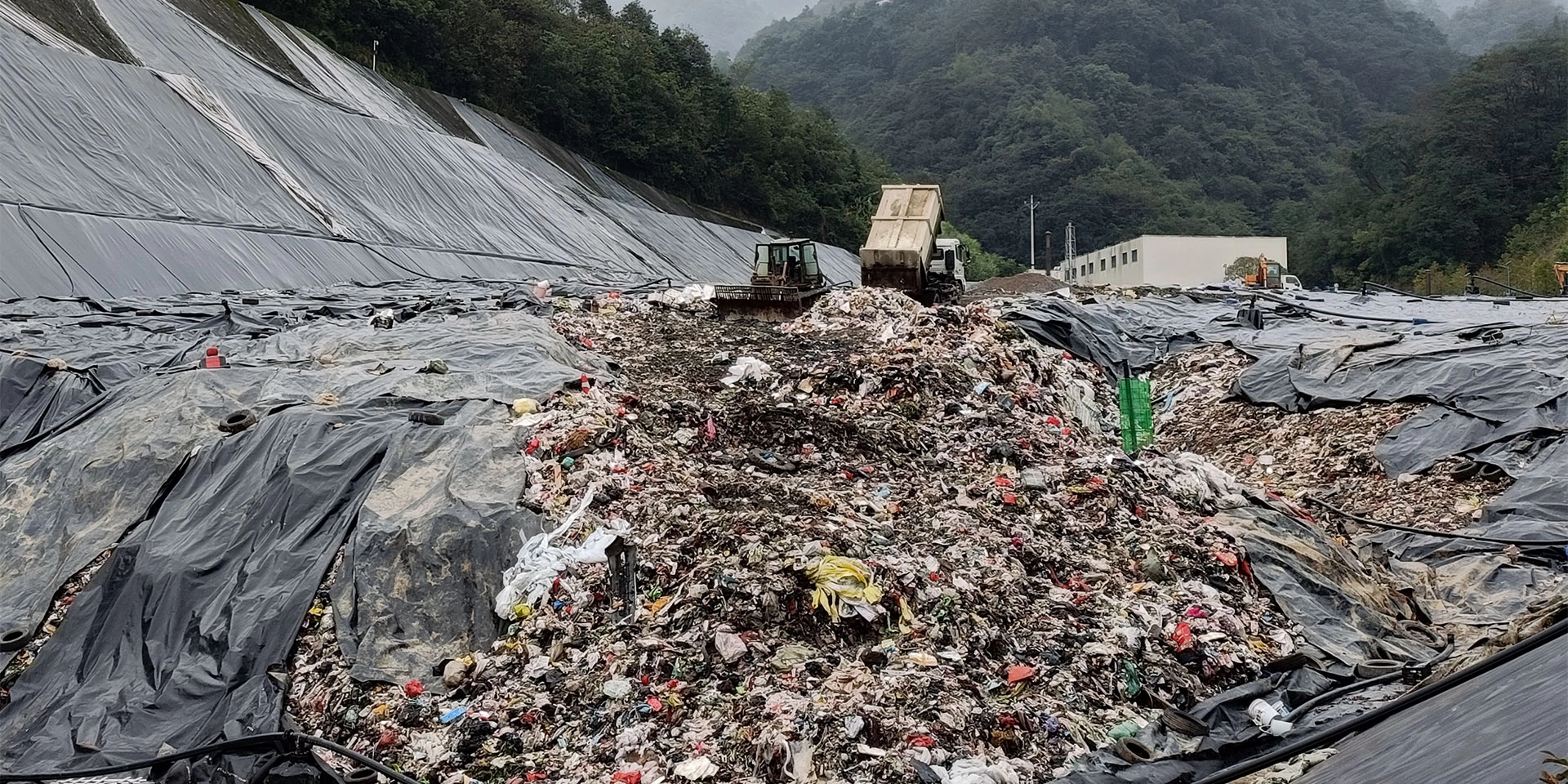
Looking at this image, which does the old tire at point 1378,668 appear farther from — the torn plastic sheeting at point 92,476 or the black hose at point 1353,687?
the torn plastic sheeting at point 92,476

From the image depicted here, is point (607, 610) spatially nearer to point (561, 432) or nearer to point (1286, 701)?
point (561, 432)

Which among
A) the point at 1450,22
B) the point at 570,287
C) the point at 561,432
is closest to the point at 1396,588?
the point at 561,432

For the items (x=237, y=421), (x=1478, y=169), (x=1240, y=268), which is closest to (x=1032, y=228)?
(x=1240, y=268)

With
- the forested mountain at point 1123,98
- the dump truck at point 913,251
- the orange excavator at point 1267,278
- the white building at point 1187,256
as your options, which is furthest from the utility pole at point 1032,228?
the dump truck at point 913,251

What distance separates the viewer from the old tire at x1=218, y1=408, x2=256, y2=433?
820cm

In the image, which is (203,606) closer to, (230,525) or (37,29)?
(230,525)

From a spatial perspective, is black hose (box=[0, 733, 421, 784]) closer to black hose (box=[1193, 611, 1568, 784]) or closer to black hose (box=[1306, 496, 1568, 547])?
black hose (box=[1193, 611, 1568, 784])

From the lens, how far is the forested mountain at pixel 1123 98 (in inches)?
2884

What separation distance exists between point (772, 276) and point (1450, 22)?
124650mm

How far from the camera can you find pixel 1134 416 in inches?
465

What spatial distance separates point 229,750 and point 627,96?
41.8 meters

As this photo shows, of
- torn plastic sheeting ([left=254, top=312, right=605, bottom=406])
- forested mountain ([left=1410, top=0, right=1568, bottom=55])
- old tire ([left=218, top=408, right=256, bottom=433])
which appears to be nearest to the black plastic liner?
torn plastic sheeting ([left=254, top=312, right=605, bottom=406])

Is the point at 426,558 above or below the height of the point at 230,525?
above

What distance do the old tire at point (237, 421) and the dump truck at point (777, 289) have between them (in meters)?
8.91
